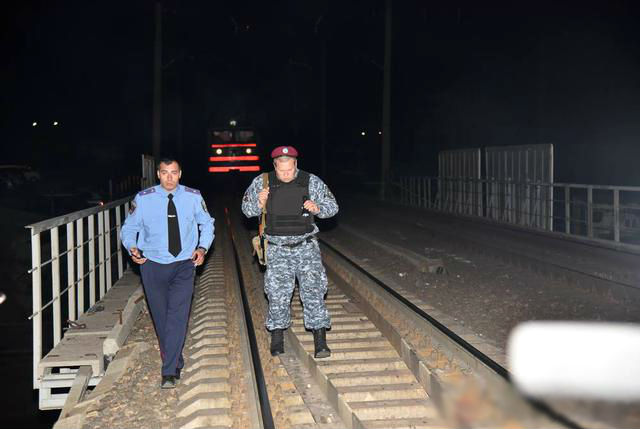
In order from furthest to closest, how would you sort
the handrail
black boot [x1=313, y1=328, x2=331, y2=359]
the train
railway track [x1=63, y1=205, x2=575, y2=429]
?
the train → the handrail → black boot [x1=313, y1=328, x2=331, y2=359] → railway track [x1=63, y1=205, x2=575, y2=429]

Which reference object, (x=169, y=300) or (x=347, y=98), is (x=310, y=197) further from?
(x=347, y=98)

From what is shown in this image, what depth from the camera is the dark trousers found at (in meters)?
6.73

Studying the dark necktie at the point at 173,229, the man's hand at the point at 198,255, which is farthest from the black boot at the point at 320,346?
the dark necktie at the point at 173,229

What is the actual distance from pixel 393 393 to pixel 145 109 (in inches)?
2621

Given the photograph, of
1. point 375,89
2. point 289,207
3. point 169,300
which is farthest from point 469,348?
point 375,89

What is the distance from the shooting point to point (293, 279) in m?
7.54

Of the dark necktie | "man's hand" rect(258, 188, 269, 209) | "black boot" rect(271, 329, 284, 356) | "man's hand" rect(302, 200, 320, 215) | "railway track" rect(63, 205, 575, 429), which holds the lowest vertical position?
"railway track" rect(63, 205, 575, 429)

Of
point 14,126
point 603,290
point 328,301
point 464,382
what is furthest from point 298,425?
point 14,126

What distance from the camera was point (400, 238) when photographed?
66.9 ft

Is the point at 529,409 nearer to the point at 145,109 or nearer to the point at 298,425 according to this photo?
the point at 298,425

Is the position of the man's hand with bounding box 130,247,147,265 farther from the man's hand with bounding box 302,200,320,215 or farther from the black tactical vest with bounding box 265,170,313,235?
the man's hand with bounding box 302,200,320,215

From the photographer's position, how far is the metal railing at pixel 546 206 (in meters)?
17.1

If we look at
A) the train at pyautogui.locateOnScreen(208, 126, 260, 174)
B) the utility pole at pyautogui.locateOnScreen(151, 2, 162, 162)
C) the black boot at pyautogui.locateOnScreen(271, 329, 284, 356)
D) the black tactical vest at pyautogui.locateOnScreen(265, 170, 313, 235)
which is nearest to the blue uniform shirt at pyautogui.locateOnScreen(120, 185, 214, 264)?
the black tactical vest at pyautogui.locateOnScreen(265, 170, 313, 235)

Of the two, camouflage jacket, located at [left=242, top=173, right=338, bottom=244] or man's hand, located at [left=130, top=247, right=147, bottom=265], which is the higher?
camouflage jacket, located at [left=242, top=173, right=338, bottom=244]
